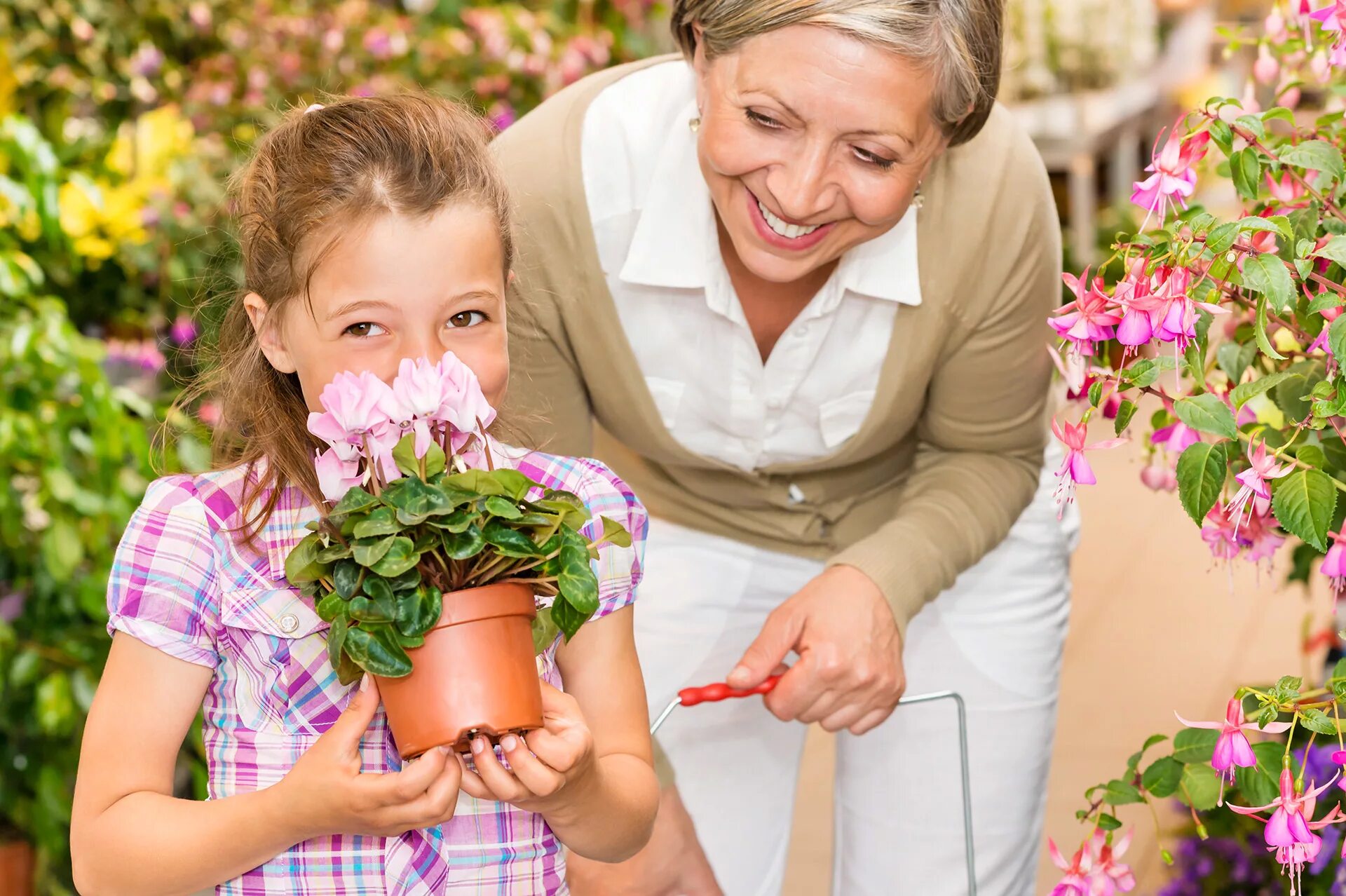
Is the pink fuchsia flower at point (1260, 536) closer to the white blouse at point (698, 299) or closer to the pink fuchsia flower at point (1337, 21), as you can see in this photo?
the pink fuchsia flower at point (1337, 21)

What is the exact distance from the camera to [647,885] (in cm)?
A: 179

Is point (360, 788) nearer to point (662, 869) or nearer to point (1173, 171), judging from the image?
point (1173, 171)

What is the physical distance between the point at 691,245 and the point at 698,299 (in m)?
0.07

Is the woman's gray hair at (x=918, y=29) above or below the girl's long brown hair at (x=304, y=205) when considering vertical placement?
above

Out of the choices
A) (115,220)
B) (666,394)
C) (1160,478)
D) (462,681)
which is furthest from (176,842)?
(115,220)

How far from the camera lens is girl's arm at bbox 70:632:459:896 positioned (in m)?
1.02

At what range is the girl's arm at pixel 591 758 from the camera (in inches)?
41.1

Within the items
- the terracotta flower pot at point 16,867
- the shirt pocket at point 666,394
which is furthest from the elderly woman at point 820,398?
the terracotta flower pot at point 16,867

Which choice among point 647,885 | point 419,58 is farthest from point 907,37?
point 419,58

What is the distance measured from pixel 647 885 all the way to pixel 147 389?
1.31m

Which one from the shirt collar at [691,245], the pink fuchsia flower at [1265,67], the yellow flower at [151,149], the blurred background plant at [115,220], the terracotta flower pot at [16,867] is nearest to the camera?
the pink fuchsia flower at [1265,67]

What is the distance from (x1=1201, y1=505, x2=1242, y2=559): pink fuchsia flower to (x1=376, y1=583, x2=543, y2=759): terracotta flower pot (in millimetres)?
567

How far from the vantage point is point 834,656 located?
1.58 m

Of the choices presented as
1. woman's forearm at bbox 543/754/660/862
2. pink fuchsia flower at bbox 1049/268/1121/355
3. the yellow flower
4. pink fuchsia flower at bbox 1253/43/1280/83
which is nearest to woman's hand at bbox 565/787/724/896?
woman's forearm at bbox 543/754/660/862
